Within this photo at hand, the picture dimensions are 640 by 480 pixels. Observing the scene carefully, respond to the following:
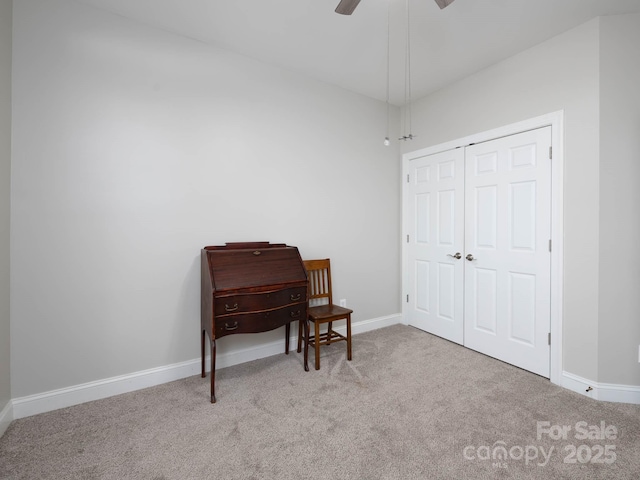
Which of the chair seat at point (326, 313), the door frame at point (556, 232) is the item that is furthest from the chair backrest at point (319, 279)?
the door frame at point (556, 232)

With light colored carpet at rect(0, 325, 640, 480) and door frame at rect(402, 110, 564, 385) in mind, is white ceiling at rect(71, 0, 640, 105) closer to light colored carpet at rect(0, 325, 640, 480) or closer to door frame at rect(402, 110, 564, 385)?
door frame at rect(402, 110, 564, 385)

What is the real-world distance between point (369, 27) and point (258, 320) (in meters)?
2.39

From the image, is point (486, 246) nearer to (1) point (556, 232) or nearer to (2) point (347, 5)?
(1) point (556, 232)

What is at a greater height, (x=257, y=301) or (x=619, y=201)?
(x=619, y=201)

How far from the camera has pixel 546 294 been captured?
2.42 metres

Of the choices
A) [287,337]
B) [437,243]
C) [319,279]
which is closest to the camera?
[287,337]

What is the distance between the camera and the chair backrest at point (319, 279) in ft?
9.79

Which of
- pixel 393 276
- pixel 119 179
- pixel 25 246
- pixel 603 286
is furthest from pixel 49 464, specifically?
pixel 603 286

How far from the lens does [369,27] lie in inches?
90.7

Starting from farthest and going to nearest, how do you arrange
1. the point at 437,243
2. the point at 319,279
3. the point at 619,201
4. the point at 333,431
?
the point at 437,243 → the point at 319,279 → the point at 619,201 → the point at 333,431

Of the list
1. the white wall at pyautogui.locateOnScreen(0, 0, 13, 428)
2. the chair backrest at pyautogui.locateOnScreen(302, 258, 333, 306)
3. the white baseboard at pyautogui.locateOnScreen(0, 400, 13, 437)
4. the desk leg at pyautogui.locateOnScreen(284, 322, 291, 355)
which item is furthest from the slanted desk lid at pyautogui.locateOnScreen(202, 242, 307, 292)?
the white baseboard at pyautogui.locateOnScreen(0, 400, 13, 437)

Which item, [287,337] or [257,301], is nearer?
[257,301]

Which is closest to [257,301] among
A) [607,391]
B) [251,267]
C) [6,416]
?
[251,267]

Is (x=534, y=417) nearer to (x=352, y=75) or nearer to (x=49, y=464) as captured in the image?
(x=49, y=464)
